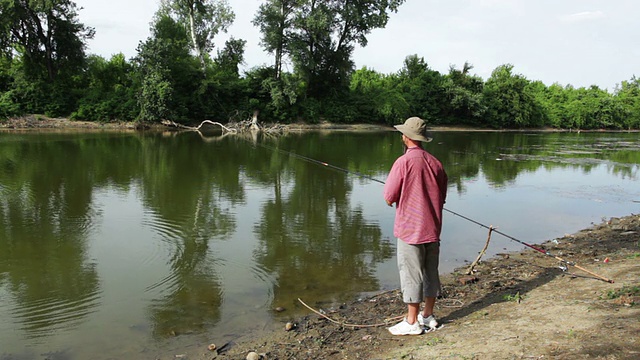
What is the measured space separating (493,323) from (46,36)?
138 feet

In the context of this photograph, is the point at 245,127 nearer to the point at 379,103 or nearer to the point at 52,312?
the point at 379,103

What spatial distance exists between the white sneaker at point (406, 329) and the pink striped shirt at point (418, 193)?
76cm

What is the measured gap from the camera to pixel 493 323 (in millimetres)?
4301

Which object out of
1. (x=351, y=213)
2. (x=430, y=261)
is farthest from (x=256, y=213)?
(x=430, y=261)

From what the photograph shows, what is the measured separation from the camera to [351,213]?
33.7 feet

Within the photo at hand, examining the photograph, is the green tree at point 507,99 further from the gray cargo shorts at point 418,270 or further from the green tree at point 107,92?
the gray cargo shorts at point 418,270

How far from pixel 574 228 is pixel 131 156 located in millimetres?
15894

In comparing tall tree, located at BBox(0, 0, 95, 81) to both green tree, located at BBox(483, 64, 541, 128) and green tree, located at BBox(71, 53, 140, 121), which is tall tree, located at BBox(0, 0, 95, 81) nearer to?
green tree, located at BBox(71, 53, 140, 121)

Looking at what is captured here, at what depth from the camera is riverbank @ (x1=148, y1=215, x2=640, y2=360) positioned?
363cm

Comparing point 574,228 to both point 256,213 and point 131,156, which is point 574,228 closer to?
point 256,213

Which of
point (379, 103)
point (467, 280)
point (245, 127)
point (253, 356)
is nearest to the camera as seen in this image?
point (253, 356)

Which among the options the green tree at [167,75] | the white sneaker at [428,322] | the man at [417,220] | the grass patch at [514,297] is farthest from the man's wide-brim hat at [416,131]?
the green tree at [167,75]

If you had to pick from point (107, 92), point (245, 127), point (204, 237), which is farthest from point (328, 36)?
point (204, 237)

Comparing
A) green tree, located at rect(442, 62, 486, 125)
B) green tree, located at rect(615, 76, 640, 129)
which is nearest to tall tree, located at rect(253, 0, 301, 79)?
green tree, located at rect(442, 62, 486, 125)
